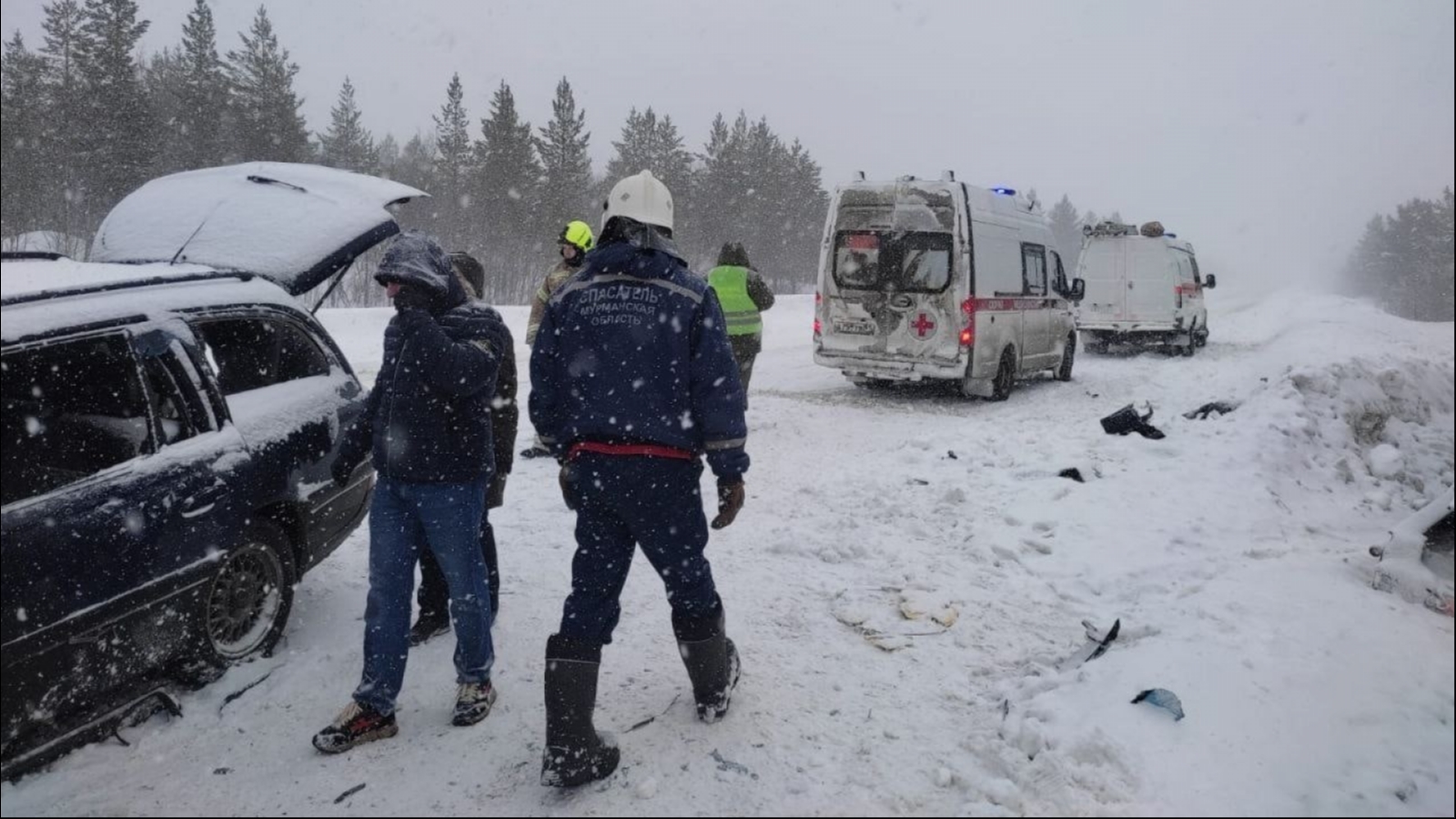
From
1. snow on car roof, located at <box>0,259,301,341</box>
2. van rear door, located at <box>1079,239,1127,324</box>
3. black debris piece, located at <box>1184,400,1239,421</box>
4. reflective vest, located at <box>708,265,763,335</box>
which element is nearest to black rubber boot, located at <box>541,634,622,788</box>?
snow on car roof, located at <box>0,259,301,341</box>

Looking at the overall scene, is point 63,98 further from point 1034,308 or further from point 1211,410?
point 1211,410

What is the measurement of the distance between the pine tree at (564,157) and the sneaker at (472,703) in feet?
154

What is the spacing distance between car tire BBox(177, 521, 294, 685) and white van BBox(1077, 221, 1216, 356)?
18.3 metres

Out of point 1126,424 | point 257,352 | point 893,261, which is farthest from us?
point 893,261

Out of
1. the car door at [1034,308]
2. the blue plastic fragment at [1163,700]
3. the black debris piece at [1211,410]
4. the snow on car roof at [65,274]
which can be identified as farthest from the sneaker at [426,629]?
the car door at [1034,308]

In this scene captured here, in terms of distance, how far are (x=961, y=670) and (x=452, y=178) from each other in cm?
5333

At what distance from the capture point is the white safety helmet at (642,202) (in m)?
3.17

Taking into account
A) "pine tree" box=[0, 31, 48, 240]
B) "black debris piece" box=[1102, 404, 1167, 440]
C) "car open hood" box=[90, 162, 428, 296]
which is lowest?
"black debris piece" box=[1102, 404, 1167, 440]

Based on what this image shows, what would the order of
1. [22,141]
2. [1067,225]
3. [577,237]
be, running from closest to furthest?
[577,237] < [22,141] < [1067,225]

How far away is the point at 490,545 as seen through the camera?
4.41 meters

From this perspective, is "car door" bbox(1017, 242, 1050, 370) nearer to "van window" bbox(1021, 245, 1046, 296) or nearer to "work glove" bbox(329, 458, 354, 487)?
"van window" bbox(1021, 245, 1046, 296)

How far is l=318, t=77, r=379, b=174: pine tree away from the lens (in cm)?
4941

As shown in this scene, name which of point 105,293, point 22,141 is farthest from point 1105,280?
point 22,141

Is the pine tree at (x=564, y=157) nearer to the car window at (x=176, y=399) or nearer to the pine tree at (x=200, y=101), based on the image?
the pine tree at (x=200, y=101)
